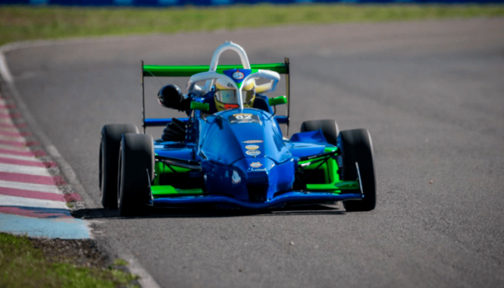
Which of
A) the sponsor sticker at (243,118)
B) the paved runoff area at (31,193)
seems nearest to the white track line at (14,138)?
the paved runoff area at (31,193)

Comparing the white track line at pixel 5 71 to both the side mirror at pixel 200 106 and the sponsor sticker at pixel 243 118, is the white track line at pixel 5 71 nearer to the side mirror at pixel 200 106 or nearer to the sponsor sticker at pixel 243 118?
the side mirror at pixel 200 106

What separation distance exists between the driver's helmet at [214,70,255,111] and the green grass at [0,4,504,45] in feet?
69.7

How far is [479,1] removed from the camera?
4194 cm

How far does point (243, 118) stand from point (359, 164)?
1.21 meters

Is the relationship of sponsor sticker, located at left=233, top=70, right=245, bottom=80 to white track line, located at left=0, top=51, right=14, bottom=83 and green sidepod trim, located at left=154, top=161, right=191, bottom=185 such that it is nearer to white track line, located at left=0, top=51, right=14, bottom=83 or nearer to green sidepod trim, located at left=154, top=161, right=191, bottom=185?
green sidepod trim, located at left=154, top=161, right=191, bottom=185

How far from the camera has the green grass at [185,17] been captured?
31.9 m

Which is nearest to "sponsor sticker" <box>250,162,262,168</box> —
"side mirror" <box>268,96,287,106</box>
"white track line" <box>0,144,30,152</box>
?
"side mirror" <box>268,96,287,106</box>

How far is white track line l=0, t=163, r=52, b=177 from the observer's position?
1043 cm

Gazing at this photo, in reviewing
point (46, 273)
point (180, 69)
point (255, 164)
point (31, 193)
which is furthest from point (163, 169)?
point (46, 273)

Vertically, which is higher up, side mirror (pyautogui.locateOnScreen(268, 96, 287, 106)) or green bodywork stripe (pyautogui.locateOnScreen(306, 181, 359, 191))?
side mirror (pyautogui.locateOnScreen(268, 96, 287, 106))

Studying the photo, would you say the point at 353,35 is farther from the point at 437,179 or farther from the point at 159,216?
the point at 159,216

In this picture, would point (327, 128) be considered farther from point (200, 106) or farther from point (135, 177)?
point (135, 177)

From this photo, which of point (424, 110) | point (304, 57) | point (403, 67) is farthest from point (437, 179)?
point (304, 57)

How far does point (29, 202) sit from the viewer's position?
8.67m
